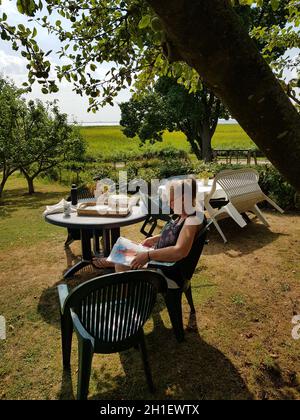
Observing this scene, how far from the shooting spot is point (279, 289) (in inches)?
183

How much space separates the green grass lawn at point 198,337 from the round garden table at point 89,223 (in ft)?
1.42

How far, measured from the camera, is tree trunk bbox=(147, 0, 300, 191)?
1.23m

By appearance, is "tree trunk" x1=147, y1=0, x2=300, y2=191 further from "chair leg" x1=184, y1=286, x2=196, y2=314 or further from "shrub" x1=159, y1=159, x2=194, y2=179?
"shrub" x1=159, y1=159, x2=194, y2=179

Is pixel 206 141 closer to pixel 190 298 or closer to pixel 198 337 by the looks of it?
pixel 190 298

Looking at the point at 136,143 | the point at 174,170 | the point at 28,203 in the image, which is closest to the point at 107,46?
the point at 174,170

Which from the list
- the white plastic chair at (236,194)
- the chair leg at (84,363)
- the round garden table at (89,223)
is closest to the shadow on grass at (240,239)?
the white plastic chair at (236,194)

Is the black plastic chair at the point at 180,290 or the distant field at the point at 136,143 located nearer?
the black plastic chair at the point at 180,290

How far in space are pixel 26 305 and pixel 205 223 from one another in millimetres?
2730

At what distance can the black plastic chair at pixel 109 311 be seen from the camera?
2.32m

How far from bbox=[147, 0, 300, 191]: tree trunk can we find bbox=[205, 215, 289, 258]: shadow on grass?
4846mm

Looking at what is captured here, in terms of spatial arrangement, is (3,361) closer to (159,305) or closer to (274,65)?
(159,305)

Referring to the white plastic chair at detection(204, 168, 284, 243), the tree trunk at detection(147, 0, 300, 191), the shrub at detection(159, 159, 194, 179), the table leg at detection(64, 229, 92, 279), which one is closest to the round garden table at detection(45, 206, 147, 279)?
the table leg at detection(64, 229, 92, 279)

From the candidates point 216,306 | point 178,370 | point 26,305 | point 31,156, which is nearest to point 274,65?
point 216,306

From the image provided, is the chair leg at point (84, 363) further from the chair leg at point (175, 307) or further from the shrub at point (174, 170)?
the shrub at point (174, 170)
